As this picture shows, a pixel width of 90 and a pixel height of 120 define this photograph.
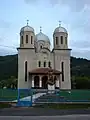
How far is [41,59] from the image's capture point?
68062mm

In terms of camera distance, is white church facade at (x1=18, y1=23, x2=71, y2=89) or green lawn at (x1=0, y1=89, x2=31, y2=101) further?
white church facade at (x1=18, y1=23, x2=71, y2=89)

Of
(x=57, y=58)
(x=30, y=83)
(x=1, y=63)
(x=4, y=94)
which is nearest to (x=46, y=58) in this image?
(x=57, y=58)

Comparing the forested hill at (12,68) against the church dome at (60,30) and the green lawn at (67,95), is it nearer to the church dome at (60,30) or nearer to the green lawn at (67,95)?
the church dome at (60,30)

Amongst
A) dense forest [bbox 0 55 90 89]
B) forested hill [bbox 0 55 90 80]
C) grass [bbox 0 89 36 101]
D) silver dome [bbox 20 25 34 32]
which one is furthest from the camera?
forested hill [bbox 0 55 90 80]

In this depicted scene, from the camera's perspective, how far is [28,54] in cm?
6781

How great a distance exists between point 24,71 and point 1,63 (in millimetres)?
32794

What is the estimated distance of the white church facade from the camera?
213 feet

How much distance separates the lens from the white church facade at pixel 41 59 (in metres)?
65.1

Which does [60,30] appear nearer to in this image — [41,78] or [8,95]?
[41,78]

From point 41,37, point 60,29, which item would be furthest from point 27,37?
point 60,29

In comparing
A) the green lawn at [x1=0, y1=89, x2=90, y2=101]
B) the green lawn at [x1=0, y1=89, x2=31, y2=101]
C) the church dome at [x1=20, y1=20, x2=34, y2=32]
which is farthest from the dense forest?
the green lawn at [x1=0, y1=89, x2=90, y2=101]

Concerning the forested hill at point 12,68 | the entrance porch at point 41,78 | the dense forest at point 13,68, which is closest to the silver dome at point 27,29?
the entrance porch at point 41,78

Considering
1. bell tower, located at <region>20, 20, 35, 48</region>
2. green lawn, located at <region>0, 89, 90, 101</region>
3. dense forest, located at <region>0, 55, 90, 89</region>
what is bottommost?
green lawn, located at <region>0, 89, 90, 101</region>

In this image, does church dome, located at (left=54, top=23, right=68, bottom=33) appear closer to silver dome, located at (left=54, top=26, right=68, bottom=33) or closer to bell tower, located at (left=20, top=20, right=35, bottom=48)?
silver dome, located at (left=54, top=26, right=68, bottom=33)
